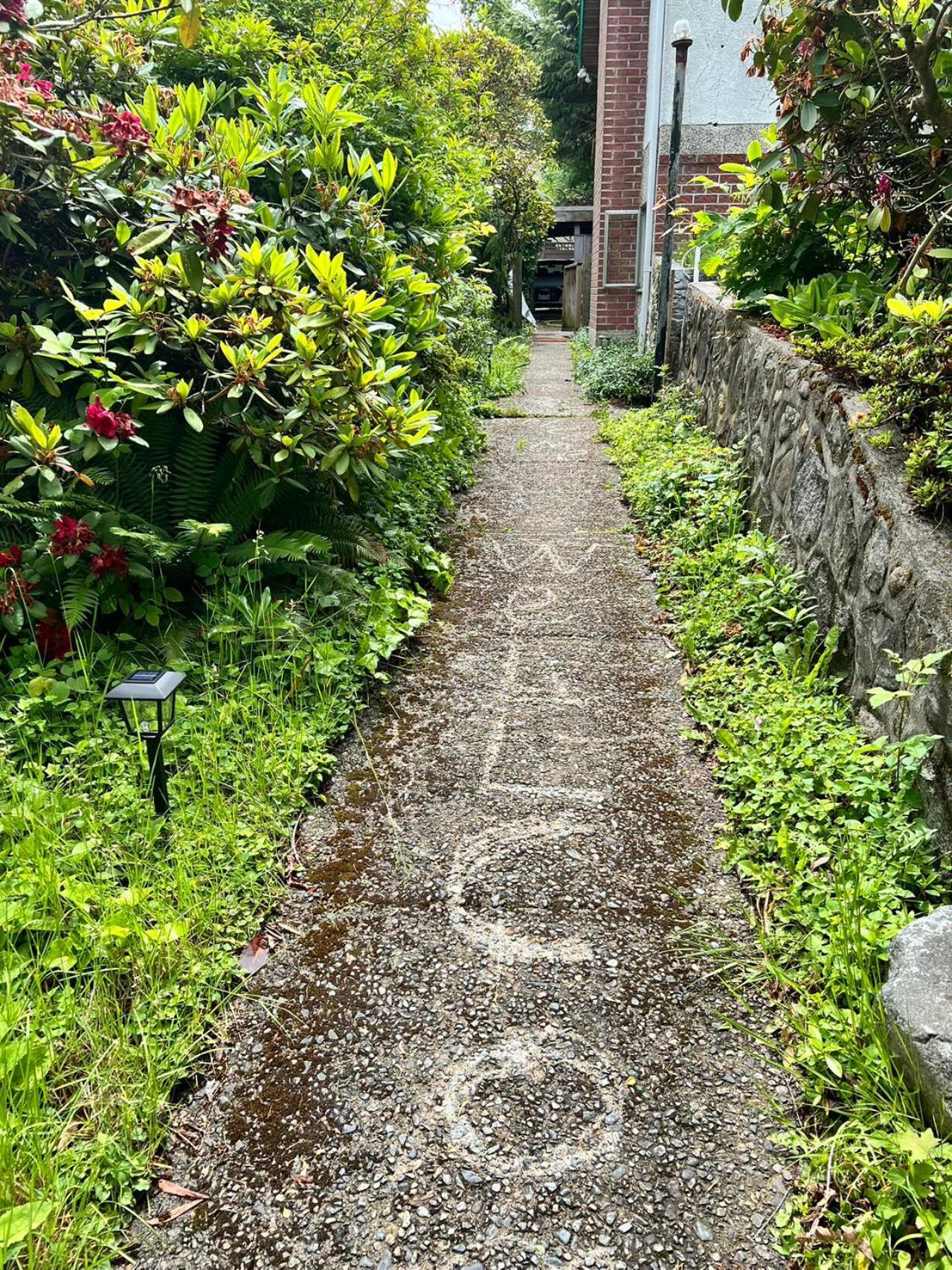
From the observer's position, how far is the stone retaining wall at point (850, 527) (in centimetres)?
222

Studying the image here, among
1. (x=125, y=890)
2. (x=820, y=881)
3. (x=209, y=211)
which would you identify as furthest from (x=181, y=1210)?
(x=209, y=211)

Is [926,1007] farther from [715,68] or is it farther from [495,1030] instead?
[715,68]

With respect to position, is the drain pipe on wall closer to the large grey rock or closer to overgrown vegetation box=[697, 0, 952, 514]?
overgrown vegetation box=[697, 0, 952, 514]

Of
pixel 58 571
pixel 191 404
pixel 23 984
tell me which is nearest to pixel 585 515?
pixel 191 404

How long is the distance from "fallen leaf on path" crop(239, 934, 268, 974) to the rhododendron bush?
4.39 ft

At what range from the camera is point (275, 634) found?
126 inches

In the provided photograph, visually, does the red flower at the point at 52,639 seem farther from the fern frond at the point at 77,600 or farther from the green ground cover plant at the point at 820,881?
the green ground cover plant at the point at 820,881

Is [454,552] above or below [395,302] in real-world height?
below

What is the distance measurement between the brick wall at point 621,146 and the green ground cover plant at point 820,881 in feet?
26.6

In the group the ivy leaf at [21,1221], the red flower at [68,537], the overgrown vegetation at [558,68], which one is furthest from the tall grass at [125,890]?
the overgrown vegetation at [558,68]

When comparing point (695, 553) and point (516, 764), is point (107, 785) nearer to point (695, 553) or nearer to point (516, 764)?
point (516, 764)

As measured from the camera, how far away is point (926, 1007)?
159cm

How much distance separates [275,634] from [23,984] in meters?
1.60

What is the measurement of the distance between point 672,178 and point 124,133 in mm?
6174
